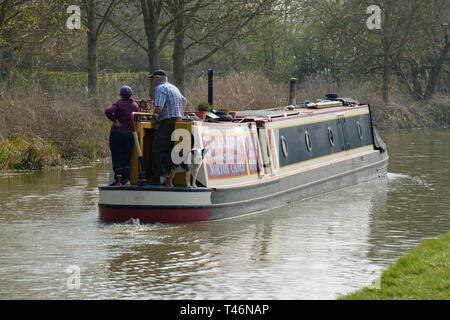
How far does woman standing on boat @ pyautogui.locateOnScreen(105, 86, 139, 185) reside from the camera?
13.1 m

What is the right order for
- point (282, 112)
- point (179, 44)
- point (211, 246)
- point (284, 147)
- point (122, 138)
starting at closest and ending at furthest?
point (211, 246), point (122, 138), point (284, 147), point (282, 112), point (179, 44)

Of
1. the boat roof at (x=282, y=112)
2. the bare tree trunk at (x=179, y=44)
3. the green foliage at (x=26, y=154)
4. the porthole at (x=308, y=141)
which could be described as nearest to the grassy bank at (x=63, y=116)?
the green foliage at (x=26, y=154)

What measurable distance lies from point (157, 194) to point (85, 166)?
27.4 ft

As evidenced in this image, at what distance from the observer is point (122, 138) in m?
13.1

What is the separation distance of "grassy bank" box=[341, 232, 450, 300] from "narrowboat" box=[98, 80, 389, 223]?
3751 mm

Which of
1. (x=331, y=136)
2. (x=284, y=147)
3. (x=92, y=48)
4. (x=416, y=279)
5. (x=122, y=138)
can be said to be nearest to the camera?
(x=416, y=279)

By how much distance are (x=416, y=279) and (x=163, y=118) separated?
535 cm

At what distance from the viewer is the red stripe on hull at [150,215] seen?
12.5 meters

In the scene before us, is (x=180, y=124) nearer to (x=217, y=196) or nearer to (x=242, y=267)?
(x=217, y=196)
